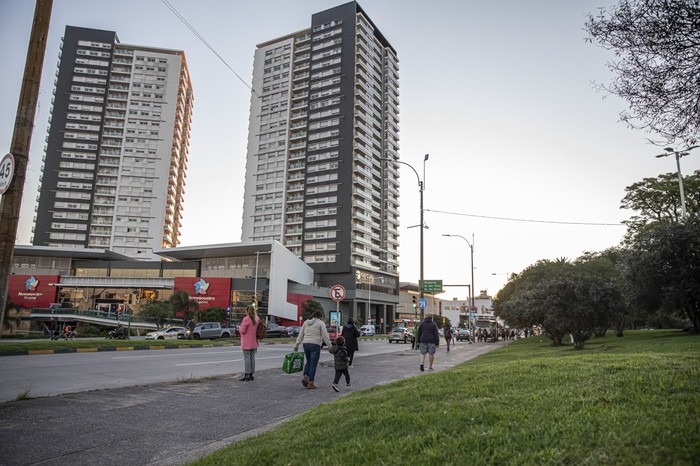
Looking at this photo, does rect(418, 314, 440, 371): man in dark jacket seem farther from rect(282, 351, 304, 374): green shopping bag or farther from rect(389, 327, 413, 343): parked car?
rect(389, 327, 413, 343): parked car

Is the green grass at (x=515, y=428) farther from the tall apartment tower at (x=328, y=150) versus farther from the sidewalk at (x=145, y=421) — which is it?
the tall apartment tower at (x=328, y=150)

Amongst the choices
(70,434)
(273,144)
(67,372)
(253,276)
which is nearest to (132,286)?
(253,276)

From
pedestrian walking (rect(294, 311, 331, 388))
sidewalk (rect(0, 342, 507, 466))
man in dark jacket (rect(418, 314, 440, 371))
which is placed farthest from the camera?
man in dark jacket (rect(418, 314, 440, 371))

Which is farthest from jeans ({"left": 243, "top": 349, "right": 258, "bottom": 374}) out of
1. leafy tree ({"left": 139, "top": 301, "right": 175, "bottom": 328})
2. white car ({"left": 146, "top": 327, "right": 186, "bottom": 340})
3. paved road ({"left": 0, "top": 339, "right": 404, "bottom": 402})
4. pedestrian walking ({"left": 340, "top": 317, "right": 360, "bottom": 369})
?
leafy tree ({"left": 139, "top": 301, "right": 175, "bottom": 328})

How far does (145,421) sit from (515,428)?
5320 mm

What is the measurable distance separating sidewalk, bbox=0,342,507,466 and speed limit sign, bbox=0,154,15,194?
3.08 metres

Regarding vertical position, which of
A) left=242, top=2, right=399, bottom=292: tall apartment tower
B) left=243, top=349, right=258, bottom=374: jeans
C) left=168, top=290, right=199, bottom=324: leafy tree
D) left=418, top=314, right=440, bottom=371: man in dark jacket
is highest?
left=242, top=2, right=399, bottom=292: tall apartment tower

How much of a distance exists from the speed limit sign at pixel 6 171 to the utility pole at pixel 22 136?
0.20 ft

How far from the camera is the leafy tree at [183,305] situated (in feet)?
199

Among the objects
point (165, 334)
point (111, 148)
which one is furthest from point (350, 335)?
point (111, 148)

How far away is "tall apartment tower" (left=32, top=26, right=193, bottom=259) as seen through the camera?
107 m

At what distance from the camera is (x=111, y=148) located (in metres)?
113

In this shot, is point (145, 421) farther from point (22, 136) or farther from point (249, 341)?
point (249, 341)

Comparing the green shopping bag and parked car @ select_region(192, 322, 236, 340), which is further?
parked car @ select_region(192, 322, 236, 340)
